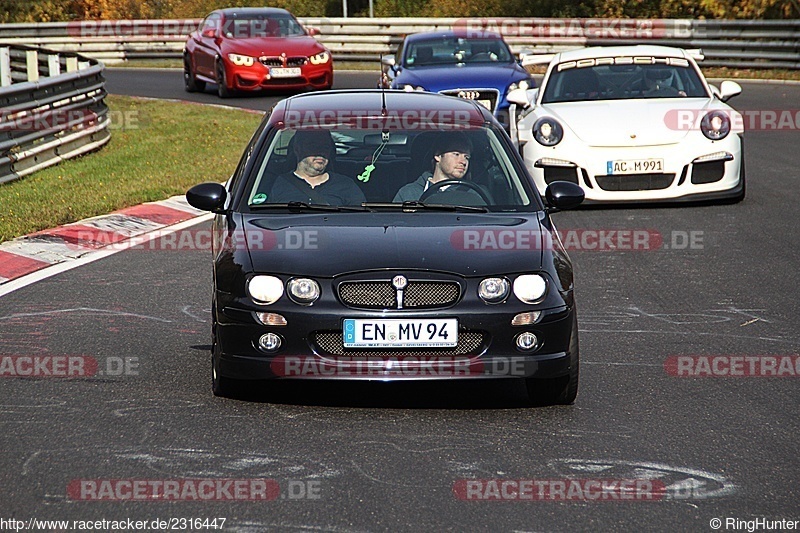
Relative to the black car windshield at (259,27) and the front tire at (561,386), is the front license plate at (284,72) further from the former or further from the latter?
the front tire at (561,386)

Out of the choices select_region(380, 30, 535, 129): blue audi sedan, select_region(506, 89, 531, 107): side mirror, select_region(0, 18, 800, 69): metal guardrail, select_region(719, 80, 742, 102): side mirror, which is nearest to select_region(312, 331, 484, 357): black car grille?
select_region(506, 89, 531, 107): side mirror

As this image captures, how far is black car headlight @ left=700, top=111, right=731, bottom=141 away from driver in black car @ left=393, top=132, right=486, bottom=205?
603 cm

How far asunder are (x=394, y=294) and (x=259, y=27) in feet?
67.0

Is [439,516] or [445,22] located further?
[445,22]

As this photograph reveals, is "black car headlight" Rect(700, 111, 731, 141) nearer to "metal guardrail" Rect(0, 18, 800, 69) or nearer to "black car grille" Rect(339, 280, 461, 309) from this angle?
"black car grille" Rect(339, 280, 461, 309)

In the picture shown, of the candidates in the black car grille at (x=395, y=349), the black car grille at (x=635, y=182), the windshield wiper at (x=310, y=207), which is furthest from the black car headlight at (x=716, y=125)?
the black car grille at (x=395, y=349)

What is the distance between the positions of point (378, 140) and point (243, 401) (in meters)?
1.70

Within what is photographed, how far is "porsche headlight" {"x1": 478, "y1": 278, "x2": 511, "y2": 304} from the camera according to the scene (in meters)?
6.18

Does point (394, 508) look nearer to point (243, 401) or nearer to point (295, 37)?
point (243, 401)

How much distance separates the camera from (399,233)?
654 centimetres

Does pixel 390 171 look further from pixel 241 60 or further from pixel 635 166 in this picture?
pixel 241 60

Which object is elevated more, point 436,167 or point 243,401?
point 436,167

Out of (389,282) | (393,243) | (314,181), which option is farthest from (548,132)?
(389,282)

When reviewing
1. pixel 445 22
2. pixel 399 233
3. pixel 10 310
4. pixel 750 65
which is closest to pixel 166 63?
pixel 445 22
